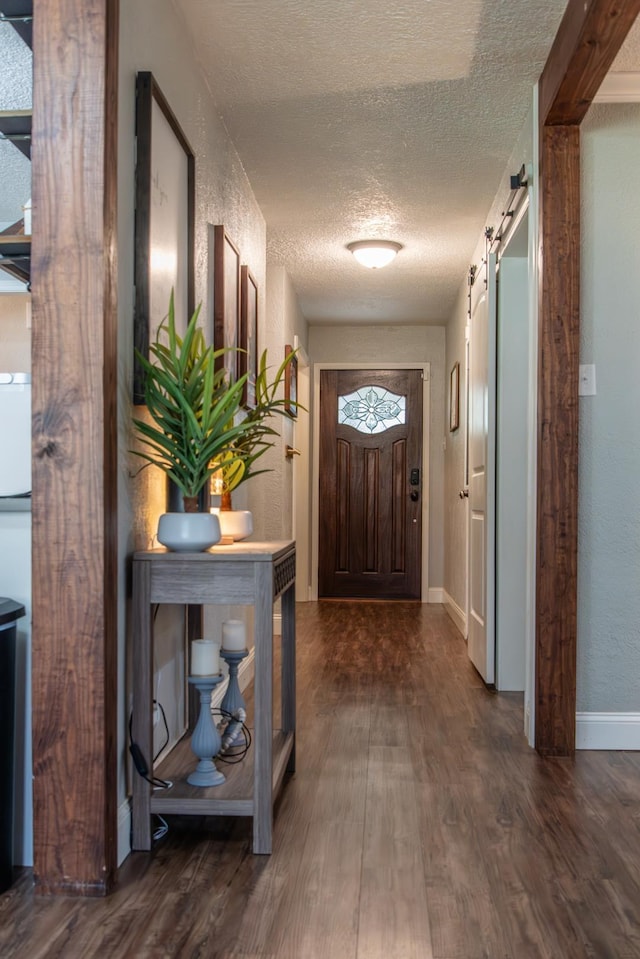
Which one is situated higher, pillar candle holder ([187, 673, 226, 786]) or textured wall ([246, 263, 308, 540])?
Result: textured wall ([246, 263, 308, 540])

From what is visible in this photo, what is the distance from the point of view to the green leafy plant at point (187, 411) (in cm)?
202

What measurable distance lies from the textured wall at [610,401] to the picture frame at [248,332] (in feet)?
4.61

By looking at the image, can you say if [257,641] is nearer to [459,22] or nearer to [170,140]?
[170,140]

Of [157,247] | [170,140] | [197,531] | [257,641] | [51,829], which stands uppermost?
[170,140]

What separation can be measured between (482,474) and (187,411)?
7.51ft

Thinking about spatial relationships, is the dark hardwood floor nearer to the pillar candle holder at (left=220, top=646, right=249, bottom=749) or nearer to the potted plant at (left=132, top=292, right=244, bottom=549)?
the pillar candle holder at (left=220, top=646, right=249, bottom=749)

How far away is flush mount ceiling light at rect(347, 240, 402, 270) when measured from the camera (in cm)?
479

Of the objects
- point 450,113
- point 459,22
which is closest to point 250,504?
point 450,113

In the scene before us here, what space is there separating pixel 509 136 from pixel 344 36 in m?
1.02

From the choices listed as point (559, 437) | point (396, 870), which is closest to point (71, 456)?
point (396, 870)

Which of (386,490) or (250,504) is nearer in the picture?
(250,504)

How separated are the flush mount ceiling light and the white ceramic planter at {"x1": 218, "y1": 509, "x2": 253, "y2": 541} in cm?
278

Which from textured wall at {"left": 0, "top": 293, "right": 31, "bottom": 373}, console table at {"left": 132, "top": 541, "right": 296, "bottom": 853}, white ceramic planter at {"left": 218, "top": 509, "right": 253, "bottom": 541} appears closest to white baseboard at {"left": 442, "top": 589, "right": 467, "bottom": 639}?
white ceramic planter at {"left": 218, "top": 509, "right": 253, "bottom": 541}

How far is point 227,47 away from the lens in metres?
2.77
